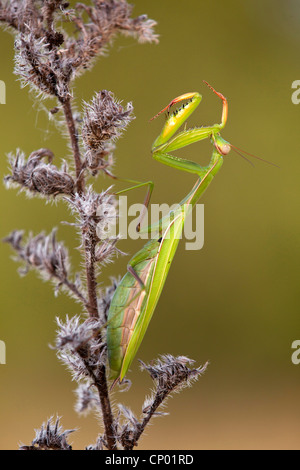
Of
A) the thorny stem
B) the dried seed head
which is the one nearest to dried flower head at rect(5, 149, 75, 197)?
the dried seed head

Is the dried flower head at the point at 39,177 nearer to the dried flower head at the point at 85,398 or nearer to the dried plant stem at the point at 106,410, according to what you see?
the dried plant stem at the point at 106,410

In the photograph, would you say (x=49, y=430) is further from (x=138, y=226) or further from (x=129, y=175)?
(x=129, y=175)

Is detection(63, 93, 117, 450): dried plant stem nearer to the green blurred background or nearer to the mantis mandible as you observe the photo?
the mantis mandible

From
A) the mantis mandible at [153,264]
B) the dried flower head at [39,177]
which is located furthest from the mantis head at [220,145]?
the dried flower head at [39,177]

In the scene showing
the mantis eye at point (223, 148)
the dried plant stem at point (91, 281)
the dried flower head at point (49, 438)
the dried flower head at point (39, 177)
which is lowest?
the dried flower head at point (49, 438)

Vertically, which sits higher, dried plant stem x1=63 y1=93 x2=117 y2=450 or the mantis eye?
the mantis eye

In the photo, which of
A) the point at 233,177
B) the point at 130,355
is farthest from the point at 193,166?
the point at 233,177
